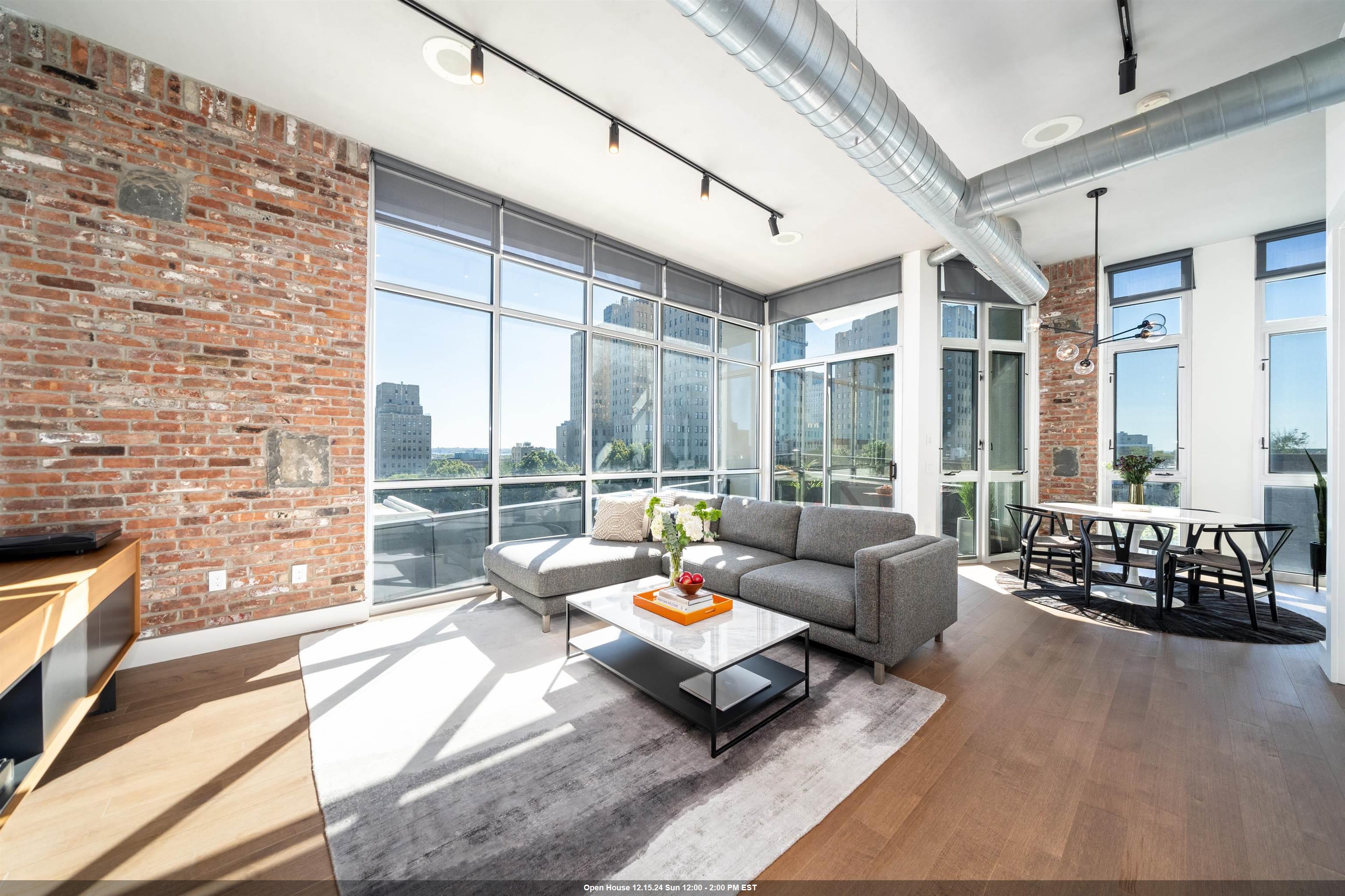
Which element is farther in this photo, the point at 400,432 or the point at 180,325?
the point at 400,432

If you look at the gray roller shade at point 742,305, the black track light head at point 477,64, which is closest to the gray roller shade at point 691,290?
the gray roller shade at point 742,305

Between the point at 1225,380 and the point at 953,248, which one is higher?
the point at 953,248

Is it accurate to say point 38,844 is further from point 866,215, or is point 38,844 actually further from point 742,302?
point 742,302

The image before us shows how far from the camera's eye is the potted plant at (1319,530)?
4.12m

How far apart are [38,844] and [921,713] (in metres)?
3.31

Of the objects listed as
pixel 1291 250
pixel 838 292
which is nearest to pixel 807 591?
pixel 838 292

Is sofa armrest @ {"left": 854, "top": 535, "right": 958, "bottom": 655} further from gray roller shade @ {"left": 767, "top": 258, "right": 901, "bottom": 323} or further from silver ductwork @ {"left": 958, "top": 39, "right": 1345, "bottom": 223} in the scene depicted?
gray roller shade @ {"left": 767, "top": 258, "right": 901, "bottom": 323}

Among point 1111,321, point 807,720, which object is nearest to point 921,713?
point 807,720

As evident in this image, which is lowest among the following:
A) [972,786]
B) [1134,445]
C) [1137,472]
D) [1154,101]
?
[972,786]

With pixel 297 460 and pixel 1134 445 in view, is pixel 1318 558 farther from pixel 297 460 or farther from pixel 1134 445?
pixel 297 460

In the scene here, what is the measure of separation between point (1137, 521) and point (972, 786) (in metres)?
3.03

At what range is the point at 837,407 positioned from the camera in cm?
610

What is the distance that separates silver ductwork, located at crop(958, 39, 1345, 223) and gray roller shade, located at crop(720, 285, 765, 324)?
326 cm

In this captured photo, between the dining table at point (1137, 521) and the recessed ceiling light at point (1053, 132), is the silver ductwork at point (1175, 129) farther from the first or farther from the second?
the dining table at point (1137, 521)
